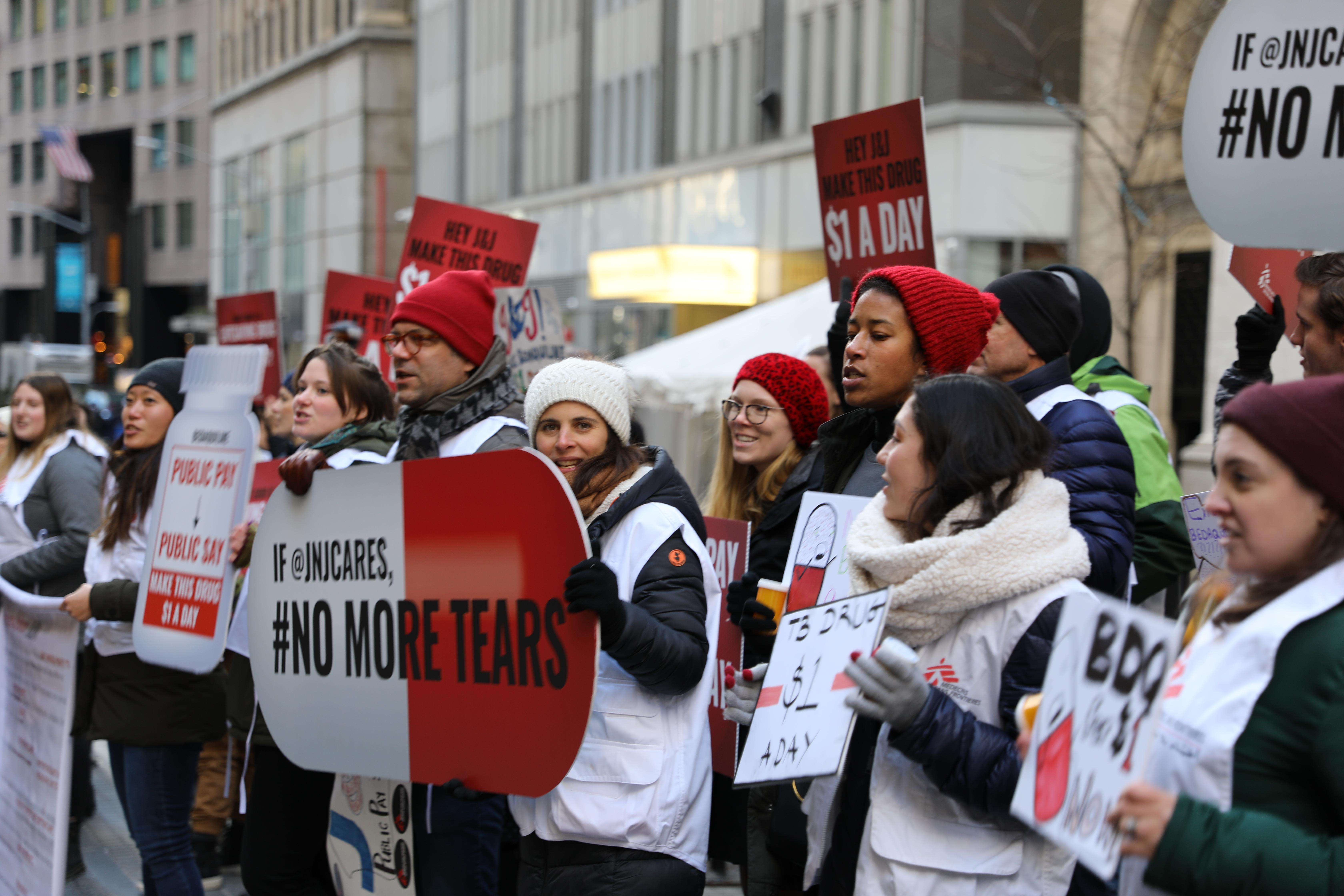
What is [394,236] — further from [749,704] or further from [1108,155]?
[749,704]

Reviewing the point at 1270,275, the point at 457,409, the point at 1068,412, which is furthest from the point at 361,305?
the point at 1068,412

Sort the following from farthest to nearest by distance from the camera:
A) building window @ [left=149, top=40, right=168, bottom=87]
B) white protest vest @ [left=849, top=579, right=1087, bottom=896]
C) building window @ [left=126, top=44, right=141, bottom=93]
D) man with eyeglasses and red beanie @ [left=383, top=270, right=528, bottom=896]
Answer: building window @ [left=126, top=44, right=141, bottom=93], building window @ [left=149, top=40, right=168, bottom=87], man with eyeglasses and red beanie @ [left=383, top=270, right=528, bottom=896], white protest vest @ [left=849, top=579, right=1087, bottom=896]

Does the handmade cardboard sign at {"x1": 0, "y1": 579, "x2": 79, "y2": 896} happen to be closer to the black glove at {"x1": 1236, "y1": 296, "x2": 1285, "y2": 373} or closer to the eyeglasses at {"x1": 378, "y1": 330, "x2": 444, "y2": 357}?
the eyeglasses at {"x1": 378, "y1": 330, "x2": 444, "y2": 357}

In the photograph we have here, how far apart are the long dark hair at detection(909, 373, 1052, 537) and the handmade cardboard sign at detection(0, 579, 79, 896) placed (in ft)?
10.9

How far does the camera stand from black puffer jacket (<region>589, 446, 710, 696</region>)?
115 inches

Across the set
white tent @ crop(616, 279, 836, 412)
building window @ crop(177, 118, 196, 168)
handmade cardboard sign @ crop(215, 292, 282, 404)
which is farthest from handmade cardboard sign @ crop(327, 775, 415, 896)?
building window @ crop(177, 118, 196, 168)

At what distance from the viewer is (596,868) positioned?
9.98 ft

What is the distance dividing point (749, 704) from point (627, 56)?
92.8 ft

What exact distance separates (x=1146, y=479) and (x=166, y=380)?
11.8 ft

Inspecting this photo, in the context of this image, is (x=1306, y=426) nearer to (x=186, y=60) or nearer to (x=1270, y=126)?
(x=1270, y=126)

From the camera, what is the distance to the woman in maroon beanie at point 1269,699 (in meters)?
1.81

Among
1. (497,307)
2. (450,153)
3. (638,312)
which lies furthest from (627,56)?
(497,307)

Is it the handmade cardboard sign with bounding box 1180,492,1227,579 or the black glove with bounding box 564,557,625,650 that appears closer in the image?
the black glove with bounding box 564,557,625,650

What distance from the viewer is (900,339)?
326cm
